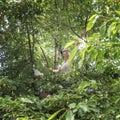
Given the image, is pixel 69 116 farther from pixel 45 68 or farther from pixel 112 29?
pixel 45 68

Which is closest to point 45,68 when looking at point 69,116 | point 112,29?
point 112,29

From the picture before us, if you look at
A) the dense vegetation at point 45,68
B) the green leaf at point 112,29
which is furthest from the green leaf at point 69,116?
the dense vegetation at point 45,68

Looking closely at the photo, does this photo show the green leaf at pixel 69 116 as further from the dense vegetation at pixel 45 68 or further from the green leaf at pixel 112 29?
the dense vegetation at pixel 45 68

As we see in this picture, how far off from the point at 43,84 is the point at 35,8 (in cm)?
151

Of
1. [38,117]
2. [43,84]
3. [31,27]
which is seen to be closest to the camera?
[38,117]

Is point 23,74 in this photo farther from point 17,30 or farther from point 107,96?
point 107,96

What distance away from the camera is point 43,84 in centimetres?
450

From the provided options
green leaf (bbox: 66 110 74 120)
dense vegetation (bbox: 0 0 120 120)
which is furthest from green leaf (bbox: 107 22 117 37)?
dense vegetation (bbox: 0 0 120 120)

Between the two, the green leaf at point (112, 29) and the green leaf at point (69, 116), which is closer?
the green leaf at point (69, 116)

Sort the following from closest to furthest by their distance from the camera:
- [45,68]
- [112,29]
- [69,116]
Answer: [69,116]
[112,29]
[45,68]

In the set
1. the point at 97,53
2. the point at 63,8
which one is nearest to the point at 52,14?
the point at 63,8

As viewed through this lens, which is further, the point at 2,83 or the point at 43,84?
the point at 43,84

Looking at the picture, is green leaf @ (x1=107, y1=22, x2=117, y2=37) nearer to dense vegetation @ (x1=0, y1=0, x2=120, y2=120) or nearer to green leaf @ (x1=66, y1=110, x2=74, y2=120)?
green leaf @ (x1=66, y1=110, x2=74, y2=120)

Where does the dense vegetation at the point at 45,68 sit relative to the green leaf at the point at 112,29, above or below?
below
